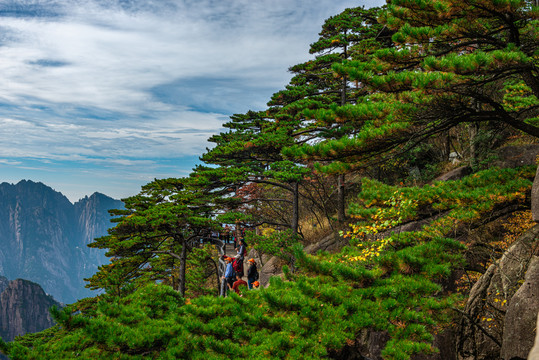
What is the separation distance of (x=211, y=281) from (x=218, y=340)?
25.0m

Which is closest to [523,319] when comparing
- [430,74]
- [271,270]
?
[430,74]

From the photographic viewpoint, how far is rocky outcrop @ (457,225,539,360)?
183 inches

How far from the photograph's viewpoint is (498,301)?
547 cm

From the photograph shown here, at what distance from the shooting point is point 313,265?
494 cm

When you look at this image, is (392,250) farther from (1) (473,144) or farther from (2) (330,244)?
(2) (330,244)

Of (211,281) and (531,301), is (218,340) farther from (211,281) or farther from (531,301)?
(211,281)

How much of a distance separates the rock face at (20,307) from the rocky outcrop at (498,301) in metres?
151

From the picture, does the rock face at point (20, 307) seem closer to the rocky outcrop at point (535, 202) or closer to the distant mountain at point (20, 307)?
the distant mountain at point (20, 307)

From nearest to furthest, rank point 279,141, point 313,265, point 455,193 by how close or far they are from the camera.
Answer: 1. point 313,265
2. point 455,193
3. point 279,141

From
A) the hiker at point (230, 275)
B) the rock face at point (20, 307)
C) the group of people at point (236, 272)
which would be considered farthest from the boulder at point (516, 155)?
the rock face at point (20, 307)

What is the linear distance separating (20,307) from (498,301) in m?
160

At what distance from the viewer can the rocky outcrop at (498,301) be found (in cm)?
464

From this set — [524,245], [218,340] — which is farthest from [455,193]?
[218,340]

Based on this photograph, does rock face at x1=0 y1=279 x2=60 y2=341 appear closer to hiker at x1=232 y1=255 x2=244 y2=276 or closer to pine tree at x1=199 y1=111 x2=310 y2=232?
pine tree at x1=199 y1=111 x2=310 y2=232
